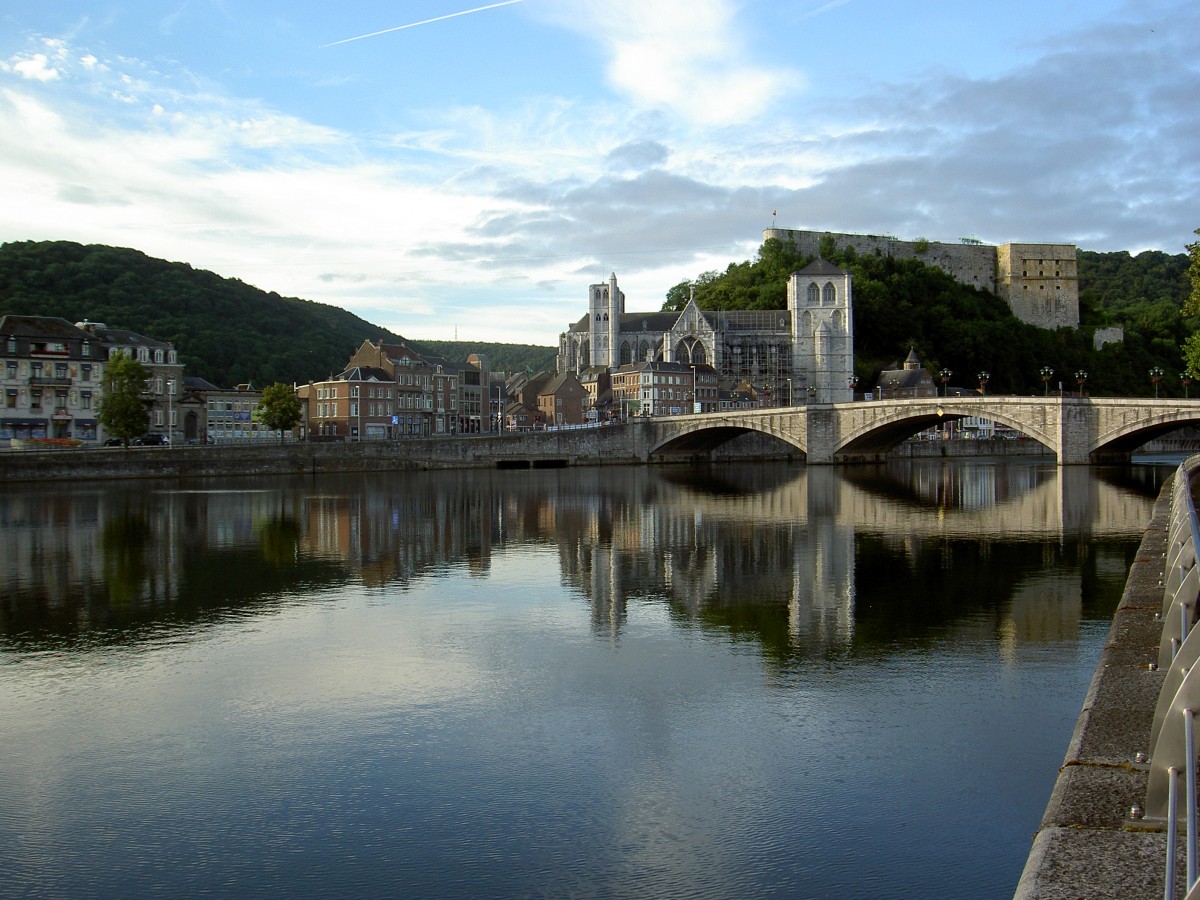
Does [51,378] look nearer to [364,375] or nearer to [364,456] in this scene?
[364,456]

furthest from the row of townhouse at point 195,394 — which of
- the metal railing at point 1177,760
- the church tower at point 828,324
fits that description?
the metal railing at point 1177,760

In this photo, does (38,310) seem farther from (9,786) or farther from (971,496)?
(9,786)

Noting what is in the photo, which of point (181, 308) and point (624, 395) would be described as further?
point (624, 395)

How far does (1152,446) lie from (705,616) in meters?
94.8

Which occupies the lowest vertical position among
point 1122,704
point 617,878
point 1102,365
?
point 617,878

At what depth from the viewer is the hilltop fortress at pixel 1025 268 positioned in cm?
12925

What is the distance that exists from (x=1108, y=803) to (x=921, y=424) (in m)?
63.5

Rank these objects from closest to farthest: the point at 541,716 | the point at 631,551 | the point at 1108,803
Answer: the point at 1108,803
the point at 541,716
the point at 631,551

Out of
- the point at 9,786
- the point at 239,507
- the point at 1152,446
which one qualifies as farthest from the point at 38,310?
the point at 1152,446

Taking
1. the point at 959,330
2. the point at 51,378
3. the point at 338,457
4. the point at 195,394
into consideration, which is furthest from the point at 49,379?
the point at 959,330

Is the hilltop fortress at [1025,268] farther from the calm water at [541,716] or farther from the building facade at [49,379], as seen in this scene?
the calm water at [541,716]

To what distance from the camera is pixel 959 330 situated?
11500 cm

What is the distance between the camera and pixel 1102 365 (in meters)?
118

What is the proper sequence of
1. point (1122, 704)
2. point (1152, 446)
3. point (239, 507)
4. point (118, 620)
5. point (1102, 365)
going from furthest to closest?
point (1102, 365), point (1152, 446), point (239, 507), point (118, 620), point (1122, 704)
